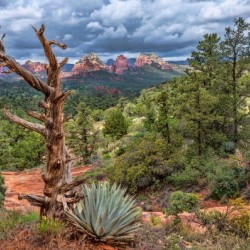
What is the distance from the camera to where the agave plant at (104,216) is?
6371mm

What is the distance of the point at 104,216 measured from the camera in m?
6.44

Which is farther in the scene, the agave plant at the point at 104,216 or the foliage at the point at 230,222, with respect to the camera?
the foliage at the point at 230,222

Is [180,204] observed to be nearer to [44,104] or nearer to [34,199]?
[34,199]

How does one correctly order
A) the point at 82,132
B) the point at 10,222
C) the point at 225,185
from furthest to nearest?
the point at 82,132
the point at 225,185
the point at 10,222

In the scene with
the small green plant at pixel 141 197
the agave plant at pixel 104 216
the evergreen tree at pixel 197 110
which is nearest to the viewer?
the agave plant at pixel 104 216

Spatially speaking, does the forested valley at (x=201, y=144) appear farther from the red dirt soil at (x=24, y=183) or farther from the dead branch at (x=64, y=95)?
the dead branch at (x=64, y=95)

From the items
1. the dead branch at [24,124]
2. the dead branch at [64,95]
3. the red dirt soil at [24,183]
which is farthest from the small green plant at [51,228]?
the red dirt soil at [24,183]

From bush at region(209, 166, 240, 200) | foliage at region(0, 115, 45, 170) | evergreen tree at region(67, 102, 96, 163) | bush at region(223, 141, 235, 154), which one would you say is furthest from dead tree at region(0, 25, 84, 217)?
foliage at region(0, 115, 45, 170)

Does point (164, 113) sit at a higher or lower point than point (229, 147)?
higher

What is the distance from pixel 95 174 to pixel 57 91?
74.2 ft

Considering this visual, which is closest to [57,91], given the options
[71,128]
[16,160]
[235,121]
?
[235,121]

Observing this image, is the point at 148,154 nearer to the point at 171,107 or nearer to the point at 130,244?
the point at 171,107

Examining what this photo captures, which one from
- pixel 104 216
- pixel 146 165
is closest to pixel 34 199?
pixel 104 216

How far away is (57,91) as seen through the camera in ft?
22.0
